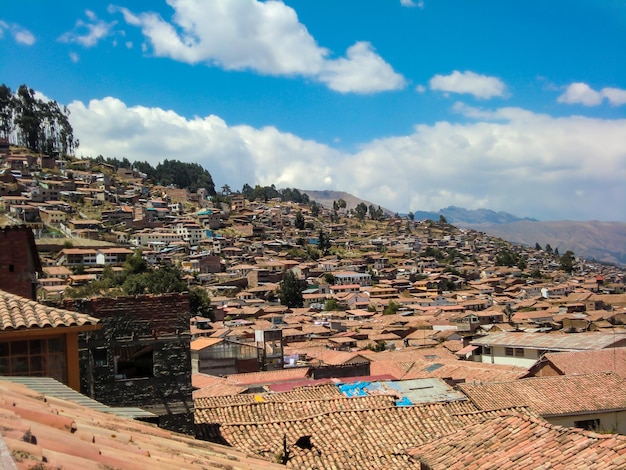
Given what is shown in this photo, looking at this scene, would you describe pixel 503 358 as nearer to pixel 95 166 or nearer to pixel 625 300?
pixel 625 300

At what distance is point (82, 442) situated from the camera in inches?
111

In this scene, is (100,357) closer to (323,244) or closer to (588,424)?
(588,424)

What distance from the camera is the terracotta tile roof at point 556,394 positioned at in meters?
16.2

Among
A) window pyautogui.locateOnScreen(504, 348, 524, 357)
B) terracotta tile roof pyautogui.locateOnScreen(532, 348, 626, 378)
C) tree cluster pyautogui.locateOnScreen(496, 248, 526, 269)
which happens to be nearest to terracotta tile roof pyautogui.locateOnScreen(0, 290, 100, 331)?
terracotta tile roof pyautogui.locateOnScreen(532, 348, 626, 378)

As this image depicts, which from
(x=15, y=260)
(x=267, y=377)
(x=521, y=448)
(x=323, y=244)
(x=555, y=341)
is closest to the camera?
(x=521, y=448)

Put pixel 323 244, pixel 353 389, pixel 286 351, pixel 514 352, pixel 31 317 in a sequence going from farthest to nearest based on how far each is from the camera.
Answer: pixel 323 244 → pixel 286 351 → pixel 514 352 → pixel 353 389 → pixel 31 317

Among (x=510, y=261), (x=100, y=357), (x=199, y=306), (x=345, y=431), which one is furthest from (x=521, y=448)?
(x=510, y=261)

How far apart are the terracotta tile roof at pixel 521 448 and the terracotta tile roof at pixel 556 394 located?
6630mm

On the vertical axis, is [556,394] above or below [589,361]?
above

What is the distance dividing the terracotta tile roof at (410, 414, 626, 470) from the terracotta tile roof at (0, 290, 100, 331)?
16.5ft

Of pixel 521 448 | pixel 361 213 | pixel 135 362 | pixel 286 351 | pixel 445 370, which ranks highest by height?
pixel 361 213

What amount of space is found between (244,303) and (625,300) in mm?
42744

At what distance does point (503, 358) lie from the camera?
1202 inches

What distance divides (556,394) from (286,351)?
2069 cm
